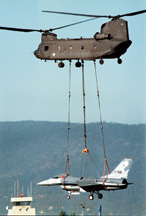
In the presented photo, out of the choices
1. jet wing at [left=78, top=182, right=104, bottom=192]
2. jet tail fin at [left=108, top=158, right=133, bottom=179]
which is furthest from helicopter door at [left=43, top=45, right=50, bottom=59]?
jet tail fin at [left=108, top=158, right=133, bottom=179]

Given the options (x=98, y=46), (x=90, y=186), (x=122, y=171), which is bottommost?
(x=90, y=186)

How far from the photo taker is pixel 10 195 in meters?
196

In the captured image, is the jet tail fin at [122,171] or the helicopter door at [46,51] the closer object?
the helicopter door at [46,51]

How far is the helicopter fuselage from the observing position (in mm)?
49656

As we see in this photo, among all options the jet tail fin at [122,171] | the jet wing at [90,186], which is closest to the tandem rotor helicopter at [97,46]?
the jet wing at [90,186]

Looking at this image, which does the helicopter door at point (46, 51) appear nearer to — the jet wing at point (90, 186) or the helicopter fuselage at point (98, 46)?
the helicopter fuselage at point (98, 46)

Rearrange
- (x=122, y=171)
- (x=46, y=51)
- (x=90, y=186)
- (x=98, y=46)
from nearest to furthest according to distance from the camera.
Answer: (x=98, y=46) → (x=46, y=51) → (x=90, y=186) → (x=122, y=171)

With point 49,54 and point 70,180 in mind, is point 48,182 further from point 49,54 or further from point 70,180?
point 49,54

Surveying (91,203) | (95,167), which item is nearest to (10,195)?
(95,167)

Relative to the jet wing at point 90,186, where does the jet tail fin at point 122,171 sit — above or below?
above

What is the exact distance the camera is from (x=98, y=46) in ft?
163

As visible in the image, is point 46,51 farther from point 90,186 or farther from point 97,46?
point 90,186

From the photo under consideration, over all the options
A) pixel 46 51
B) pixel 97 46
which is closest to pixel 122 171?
pixel 46 51

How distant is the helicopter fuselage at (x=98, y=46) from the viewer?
4966 cm
